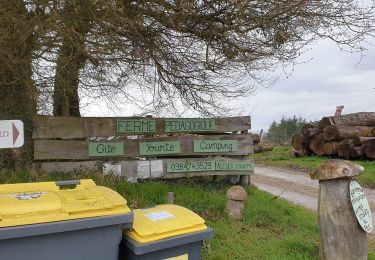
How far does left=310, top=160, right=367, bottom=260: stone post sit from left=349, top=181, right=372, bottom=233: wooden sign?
39 millimetres

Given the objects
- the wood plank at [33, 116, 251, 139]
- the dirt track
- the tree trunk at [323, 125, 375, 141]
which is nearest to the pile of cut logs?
the tree trunk at [323, 125, 375, 141]

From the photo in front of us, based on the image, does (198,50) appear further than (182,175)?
No

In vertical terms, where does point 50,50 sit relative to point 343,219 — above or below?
above

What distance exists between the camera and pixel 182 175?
24.7ft

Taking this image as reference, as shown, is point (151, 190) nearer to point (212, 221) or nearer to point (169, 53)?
point (212, 221)

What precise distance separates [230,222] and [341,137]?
11.7 metres

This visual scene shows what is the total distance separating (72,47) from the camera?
5.50m

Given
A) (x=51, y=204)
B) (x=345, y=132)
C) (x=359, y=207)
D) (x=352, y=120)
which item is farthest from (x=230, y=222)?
(x=352, y=120)

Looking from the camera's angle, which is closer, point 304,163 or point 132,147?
point 132,147

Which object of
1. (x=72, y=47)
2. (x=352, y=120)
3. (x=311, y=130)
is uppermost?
(x=72, y=47)

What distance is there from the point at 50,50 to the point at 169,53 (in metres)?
1.87

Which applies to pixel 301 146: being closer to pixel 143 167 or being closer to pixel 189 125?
pixel 189 125

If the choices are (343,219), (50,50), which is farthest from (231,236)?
(50,50)

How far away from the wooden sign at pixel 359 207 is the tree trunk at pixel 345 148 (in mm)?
11475
